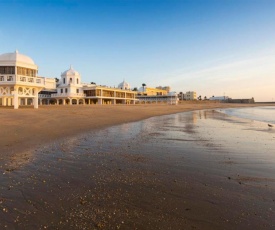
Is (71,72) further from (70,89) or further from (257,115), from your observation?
(257,115)

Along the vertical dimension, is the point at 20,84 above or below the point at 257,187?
above

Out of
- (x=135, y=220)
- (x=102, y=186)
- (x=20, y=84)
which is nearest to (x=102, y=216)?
(x=135, y=220)

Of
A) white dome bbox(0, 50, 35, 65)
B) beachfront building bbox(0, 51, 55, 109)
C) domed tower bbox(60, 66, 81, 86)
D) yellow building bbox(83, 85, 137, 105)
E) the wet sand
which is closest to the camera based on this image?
the wet sand

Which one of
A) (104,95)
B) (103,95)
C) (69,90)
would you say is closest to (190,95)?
(104,95)

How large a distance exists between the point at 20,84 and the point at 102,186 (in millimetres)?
30028

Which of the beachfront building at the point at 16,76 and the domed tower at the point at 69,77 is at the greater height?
the domed tower at the point at 69,77

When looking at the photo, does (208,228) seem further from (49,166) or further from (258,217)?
(49,166)

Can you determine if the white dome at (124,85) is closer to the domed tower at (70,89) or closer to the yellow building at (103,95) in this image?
the yellow building at (103,95)

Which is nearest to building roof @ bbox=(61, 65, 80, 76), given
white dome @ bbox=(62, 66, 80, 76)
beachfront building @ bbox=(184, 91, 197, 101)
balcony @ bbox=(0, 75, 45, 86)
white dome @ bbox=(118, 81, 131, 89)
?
white dome @ bbox=(62, 66, 80, 76)

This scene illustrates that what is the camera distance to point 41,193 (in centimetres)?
473

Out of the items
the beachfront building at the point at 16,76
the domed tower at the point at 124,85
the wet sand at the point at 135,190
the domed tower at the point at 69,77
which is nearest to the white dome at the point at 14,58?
the beachfront building at the point at 16,76

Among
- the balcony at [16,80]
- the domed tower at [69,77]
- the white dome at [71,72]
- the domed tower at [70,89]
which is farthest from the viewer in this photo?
the white dome at [71,72]

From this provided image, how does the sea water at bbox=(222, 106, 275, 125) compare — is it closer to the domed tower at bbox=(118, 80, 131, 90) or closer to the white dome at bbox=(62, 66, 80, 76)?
the white dome at bbox=(62, 66, 80, 76)

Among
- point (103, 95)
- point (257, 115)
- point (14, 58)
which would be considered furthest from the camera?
point (103, 95)
